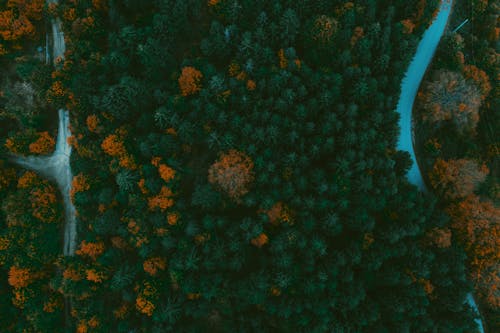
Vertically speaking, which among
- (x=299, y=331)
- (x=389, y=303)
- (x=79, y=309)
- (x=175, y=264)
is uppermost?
(x=389, y=303)

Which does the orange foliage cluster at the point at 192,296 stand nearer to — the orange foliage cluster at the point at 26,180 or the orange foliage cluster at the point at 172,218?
the orange foliage cluster at the point at 172,218

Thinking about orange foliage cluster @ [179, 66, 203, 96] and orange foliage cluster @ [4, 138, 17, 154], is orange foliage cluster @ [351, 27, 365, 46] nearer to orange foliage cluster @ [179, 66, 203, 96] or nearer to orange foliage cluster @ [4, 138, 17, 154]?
orange foliage cluster @ [179, 66, 203, 96]

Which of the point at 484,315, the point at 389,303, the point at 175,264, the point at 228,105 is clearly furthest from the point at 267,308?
the point at 484,315

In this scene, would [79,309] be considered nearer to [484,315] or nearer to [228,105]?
[228,105]

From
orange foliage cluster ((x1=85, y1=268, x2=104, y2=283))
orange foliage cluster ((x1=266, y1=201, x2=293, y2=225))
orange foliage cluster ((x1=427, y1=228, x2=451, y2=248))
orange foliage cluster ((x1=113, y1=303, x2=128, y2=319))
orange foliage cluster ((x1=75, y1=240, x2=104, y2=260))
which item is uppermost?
orange foliage cluster ((x1=427, y1=228, x2=451, y2=248))

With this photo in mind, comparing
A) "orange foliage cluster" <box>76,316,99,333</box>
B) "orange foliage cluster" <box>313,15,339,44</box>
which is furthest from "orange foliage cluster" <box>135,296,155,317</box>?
"orange foliage cluster" <box>313,15,339,44</box>

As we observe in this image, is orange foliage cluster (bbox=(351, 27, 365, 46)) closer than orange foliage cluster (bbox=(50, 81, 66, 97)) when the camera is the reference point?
Yes

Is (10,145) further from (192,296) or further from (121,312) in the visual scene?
(192,296)
